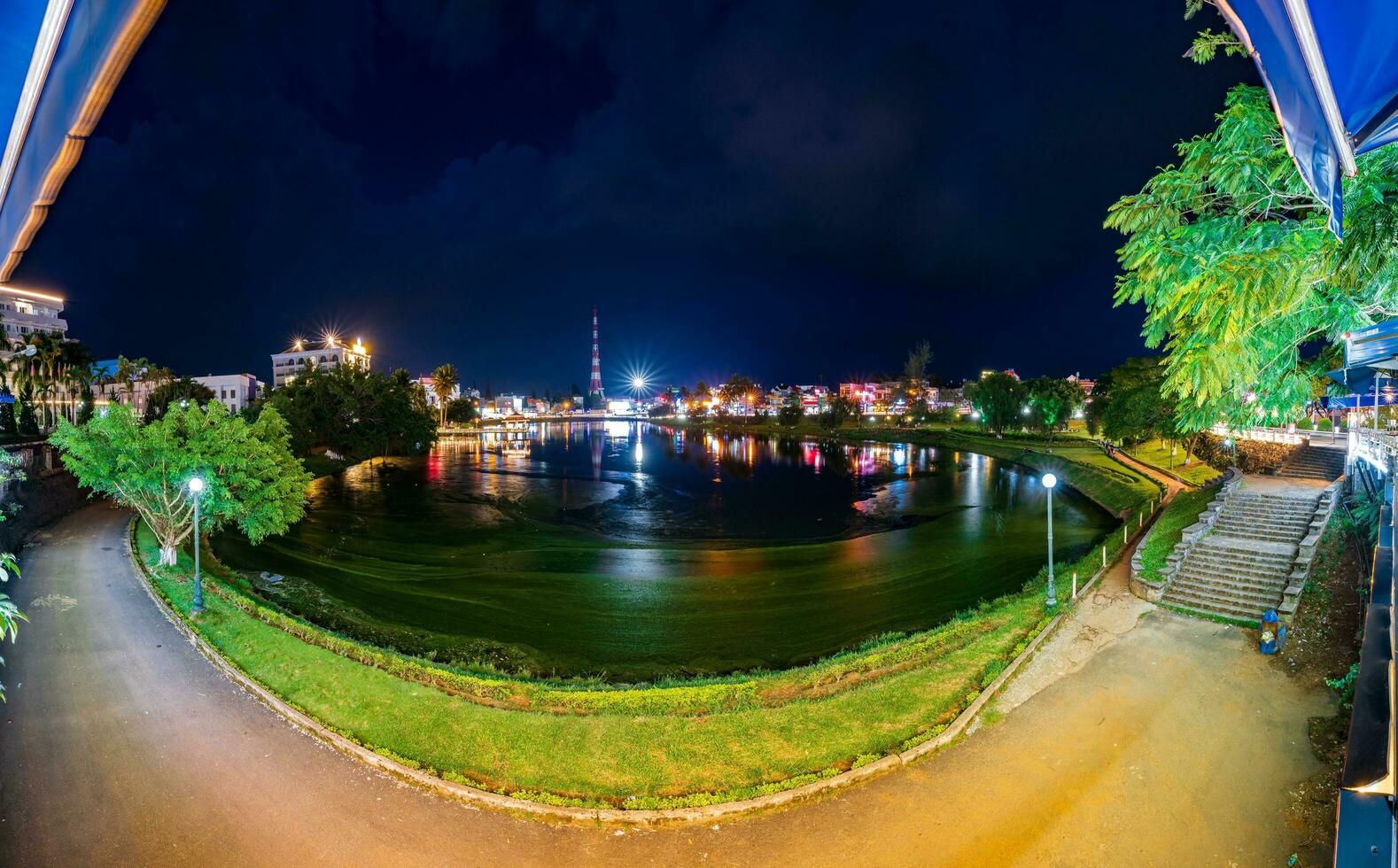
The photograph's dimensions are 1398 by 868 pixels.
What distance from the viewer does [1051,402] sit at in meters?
74.7

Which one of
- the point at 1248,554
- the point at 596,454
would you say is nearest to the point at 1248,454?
the point at 1248,554

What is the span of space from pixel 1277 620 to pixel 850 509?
1130 inches

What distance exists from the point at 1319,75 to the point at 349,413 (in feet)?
243

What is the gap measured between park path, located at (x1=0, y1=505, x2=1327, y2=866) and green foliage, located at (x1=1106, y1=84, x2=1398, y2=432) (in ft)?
21.9

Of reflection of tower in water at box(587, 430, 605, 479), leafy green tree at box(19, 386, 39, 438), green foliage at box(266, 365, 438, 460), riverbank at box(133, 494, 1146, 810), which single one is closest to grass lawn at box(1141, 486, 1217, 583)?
riverbank at box(133, 494, 1146, 810)

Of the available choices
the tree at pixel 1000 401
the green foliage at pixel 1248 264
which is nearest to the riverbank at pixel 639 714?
the green foliage at pixel 1248 264

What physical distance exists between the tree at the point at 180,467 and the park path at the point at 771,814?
8.75m

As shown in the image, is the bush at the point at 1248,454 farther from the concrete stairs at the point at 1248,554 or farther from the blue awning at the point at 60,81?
the blue awning at the point at 60,81

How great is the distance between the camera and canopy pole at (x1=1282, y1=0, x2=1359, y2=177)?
1683 mm

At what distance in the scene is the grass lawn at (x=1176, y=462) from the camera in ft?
122

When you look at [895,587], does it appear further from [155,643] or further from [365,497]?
[365,497]

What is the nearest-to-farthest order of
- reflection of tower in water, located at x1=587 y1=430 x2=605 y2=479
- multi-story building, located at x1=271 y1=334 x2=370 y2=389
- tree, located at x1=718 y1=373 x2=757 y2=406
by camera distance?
reflection of tower in water, located at x1=587 y1=430 x2=605 y2=479 < multi-story building, located at x1=271 y1=334 x2=370 y2=389 < tree, located at x1=718 y1=373 x2=757 y2=406

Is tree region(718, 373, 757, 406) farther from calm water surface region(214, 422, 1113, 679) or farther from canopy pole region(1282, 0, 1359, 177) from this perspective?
canopy pole region(1282, 0, 1359, 177)

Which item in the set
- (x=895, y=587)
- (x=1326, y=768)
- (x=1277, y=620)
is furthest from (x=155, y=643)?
(x=1277, y=620)
